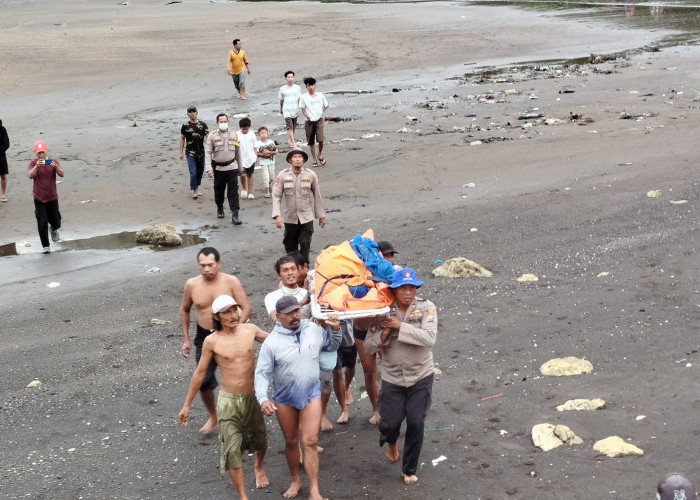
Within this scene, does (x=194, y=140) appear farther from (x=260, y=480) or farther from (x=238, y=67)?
(x=260, y=480)

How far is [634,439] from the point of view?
22.6ft

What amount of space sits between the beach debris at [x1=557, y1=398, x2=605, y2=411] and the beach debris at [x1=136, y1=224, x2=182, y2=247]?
7.24m

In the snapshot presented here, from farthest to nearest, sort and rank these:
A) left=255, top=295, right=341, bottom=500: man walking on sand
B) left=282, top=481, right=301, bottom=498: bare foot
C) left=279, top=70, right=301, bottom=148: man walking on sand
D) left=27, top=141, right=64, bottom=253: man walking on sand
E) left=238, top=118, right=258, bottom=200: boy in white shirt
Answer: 1. left=279, top=70, right=301, bottom=148: man walking on sand
2. left=238, top=118, right=258, bottom=200: boy in white shirt
3. left=27, top=141, right=64, bottom=253: man walking on sand
4. left=282, top=481, right=301, bottom=498: bare foot
5. left=255, top=295, right=341, bottom=500: man walking on sand

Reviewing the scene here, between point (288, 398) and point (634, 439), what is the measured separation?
8.35 feet

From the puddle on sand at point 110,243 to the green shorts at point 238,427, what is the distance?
6826mm

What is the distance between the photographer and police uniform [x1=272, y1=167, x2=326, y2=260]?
415 inches

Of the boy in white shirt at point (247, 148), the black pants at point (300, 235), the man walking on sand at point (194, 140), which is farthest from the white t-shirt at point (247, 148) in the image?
the black pants at point (300, 235)

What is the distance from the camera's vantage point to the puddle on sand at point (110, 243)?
13383 mm

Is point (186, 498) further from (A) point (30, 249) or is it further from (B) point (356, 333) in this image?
(A) point (30, 249)

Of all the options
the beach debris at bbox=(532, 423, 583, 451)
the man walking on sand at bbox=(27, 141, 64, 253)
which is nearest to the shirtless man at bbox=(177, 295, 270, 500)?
the beach debris at bbox=(532, 423, 583, 451)

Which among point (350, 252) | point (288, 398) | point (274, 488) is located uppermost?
point (350, 252)

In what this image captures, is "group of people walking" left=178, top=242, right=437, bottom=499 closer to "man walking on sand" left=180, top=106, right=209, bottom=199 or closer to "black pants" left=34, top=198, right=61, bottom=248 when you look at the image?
"black pants" left=34, top=198, right=61, bottom=248

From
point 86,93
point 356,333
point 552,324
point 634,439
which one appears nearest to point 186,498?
point 356,333

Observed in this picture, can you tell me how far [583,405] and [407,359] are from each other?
5.80 feet
